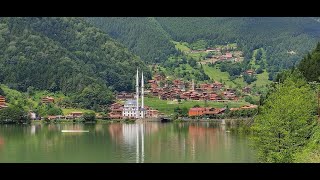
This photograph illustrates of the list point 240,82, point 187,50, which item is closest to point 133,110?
point 240,82

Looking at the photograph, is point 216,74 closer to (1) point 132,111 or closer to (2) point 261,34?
(2) point 261,34

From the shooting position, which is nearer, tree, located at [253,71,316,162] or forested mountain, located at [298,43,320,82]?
tree, located at [253,71,316,162]

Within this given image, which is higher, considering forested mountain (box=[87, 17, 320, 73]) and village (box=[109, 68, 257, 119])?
forested mountain (box=[87, 17, 320, 73])

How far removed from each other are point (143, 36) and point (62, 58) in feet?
105

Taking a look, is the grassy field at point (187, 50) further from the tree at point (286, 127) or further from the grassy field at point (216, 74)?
the tree at point (286, 127)

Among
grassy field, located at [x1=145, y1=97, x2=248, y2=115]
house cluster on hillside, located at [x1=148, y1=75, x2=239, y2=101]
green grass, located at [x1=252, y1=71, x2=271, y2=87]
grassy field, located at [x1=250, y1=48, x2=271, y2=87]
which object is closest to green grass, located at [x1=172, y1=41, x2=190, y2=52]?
grassy field, located at [x1=250, y1=48, x2=271, y2=87]

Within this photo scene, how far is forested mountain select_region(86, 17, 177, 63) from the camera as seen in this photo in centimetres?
9394

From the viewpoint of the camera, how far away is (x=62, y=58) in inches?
2768

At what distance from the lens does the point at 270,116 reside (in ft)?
37.5

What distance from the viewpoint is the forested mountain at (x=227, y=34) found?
3622 inches

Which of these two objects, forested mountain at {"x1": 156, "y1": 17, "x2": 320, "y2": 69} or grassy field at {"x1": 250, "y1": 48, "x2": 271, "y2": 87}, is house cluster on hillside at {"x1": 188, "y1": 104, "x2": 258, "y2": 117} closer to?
grassy field at {"x1": 250, "y1": 48, "x2": 271, "y2": 87}
